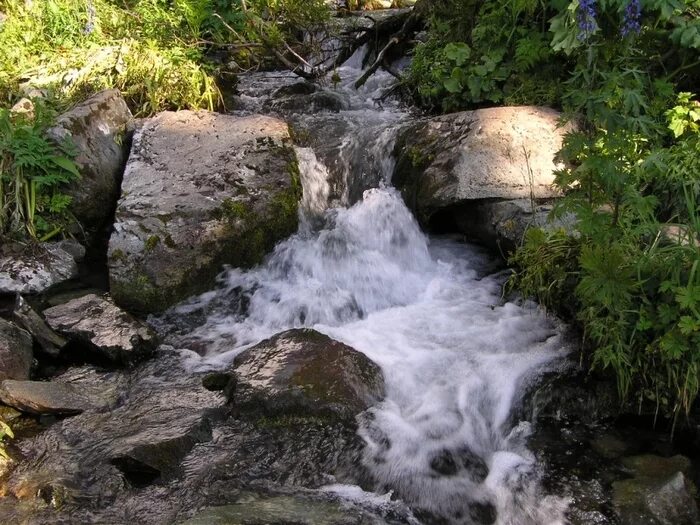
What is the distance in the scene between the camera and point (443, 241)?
594cm

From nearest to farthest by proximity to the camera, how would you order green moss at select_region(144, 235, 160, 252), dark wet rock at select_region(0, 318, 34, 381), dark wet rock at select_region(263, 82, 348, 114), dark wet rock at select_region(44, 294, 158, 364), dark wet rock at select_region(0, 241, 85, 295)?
dark wet rock at select_region(0, 318, 34, 381), dark wet rock at select_region(44, 294, 158, 364), dark wet rock at select_region(0, 241, 85, 295), green moss at select_region(144, 235, 160, 252), dark wet rock at select_region(263, 82, 348, 114)

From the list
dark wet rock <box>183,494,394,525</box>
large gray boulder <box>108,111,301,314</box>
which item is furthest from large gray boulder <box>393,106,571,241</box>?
dark wet rock <box>183,494,394,525</box>

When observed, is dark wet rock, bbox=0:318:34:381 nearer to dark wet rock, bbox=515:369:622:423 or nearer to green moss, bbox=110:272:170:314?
green moss, bbox=110:272:170:314

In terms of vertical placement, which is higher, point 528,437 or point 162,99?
point 162,99

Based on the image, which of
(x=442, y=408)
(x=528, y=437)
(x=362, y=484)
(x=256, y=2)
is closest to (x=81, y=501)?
(x=362, y=484)

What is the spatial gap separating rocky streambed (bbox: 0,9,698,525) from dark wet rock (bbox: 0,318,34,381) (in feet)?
0.05

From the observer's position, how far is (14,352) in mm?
4156

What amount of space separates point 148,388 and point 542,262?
2.97 meters

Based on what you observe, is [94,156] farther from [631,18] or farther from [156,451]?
[631,18]

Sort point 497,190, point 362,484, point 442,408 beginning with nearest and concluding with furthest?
point 362,484, point 442,408, point 497,190

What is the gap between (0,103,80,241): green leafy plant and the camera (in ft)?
17.5

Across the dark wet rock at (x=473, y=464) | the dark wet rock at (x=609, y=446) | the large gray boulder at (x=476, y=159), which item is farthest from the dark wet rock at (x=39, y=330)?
the dark wet rock at (x=609, y=446)

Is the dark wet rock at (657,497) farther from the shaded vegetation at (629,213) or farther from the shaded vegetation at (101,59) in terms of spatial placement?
the shaded vegetation at (101,59)

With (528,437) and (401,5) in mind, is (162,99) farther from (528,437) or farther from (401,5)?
(401,5)
